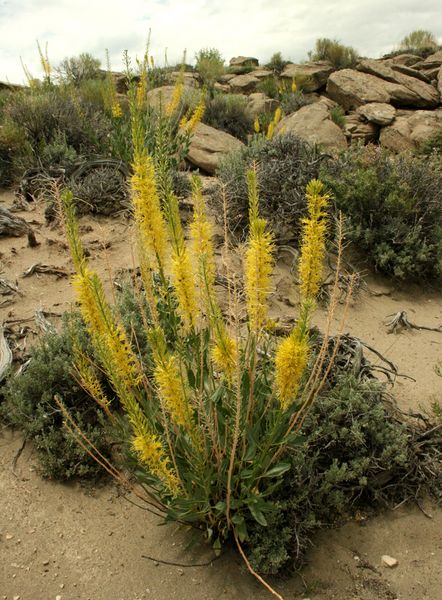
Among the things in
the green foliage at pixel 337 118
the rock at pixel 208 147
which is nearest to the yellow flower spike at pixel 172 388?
the rock at pixel 208 147

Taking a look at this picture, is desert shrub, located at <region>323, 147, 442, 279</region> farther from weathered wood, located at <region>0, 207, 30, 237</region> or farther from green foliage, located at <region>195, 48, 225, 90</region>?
green foliage, located at <region>195, 48, 225, 90</region>

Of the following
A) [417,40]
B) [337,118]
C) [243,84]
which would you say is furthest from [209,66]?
[417,40]

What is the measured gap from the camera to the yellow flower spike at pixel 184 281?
2.11m

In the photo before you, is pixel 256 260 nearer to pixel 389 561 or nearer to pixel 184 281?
pixel 184 281

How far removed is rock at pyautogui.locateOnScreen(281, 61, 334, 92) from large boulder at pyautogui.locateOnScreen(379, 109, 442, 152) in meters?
4.31

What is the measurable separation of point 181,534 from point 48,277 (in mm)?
3158

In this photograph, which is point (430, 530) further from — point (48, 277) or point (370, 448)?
point (48, 277)

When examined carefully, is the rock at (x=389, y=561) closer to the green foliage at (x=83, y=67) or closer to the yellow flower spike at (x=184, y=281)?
the yellow flower spike at (x=184, y=281)

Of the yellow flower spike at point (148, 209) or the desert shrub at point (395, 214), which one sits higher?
the yellow flower spike at point (148, 209)

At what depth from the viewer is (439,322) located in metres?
5.25

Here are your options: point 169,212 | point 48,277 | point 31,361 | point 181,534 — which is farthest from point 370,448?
point 48,277

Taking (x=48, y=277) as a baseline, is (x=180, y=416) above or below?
above

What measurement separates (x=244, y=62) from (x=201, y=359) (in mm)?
21425

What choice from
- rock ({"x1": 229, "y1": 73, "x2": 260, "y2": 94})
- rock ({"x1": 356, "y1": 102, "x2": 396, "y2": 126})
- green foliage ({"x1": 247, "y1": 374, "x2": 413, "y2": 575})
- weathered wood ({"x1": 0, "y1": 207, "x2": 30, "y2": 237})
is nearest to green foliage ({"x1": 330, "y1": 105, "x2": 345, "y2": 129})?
rock ({"x1": 356, "y1": 102, "x2": 396, "y2": 126})
